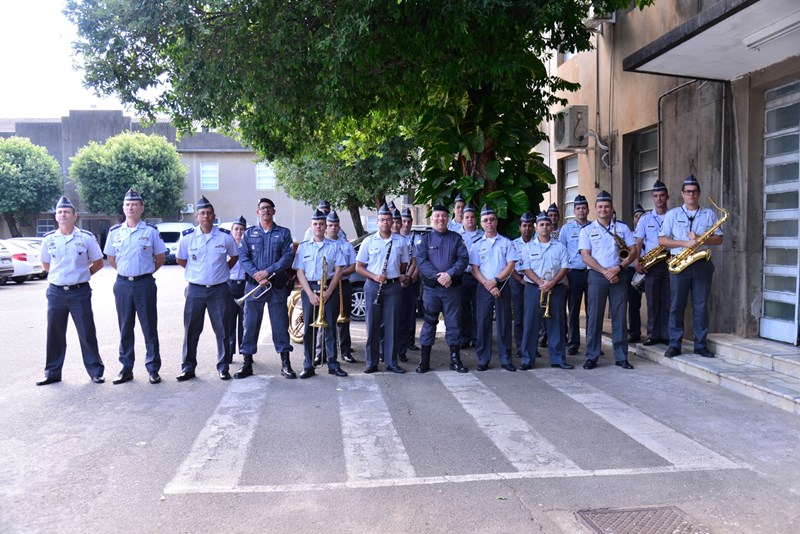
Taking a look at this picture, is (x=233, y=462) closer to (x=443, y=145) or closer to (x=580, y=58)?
(x=443, y=145)

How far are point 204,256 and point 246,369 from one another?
56.7 inches

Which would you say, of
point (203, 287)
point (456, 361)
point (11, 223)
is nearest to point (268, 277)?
point (203, 287)

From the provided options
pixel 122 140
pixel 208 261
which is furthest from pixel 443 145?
pixel 122 140

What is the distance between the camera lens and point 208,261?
8148 mm

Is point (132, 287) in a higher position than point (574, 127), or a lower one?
lower

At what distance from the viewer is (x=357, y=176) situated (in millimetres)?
24359

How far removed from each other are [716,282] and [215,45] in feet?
24.6

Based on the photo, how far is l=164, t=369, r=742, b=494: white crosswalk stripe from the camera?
4.80 m

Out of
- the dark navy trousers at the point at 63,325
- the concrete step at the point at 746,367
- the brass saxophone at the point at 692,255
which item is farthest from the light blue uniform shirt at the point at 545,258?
the dark navy trousers at the point at 63,325

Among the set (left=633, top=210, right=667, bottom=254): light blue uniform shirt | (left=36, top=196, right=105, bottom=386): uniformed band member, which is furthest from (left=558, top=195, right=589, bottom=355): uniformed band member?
(left=36, top=196, right=105, bottom=386): uniformed band member

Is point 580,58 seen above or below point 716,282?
above

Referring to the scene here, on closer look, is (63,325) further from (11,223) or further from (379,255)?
(11,223)

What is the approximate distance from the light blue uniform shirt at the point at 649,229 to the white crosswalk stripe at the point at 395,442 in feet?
8.93

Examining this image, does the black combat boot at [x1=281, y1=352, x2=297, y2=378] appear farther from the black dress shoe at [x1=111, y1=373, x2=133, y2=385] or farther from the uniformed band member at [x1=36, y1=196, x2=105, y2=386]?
the uniformed band member at [x1=36, y1=196, x2=105, y2=386]
